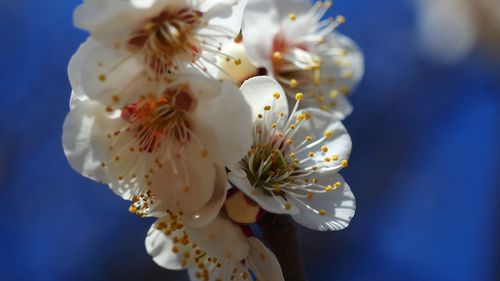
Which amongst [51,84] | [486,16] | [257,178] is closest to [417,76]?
[486,16]

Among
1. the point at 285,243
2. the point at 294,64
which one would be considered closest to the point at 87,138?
the point at 285,243

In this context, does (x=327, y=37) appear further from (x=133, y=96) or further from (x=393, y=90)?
(x=393, y=90)

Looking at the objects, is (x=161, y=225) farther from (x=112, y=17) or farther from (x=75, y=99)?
(x=112, y=17)

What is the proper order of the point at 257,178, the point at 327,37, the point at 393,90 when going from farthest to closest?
the point at 393,90, the point at 327,37, the point at 257,178

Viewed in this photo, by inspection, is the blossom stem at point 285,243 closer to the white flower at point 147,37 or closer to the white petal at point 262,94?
the white petal at point 262,94

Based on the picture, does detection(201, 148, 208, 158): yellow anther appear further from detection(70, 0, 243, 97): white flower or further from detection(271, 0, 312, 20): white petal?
detection(271, 0, 312, 20): white petal

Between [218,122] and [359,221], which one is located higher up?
[218,122]

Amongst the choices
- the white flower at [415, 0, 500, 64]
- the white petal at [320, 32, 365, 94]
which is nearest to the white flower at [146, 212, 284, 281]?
the white petal at [320, 32, 365, 94]
